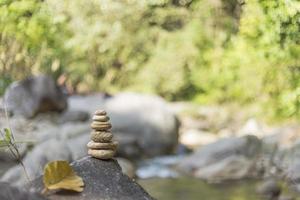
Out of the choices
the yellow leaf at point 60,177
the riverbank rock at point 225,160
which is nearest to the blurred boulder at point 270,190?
the riverbank rock at point 225,160

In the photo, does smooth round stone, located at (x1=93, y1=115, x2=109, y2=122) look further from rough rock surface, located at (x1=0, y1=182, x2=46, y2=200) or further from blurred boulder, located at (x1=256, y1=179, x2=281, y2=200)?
blurred boulder, located at (x1=256, y1=179, x2=281, y2=200)

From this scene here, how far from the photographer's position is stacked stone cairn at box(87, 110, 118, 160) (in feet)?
12.3

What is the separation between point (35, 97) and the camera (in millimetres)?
12102

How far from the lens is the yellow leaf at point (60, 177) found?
3.31 metres

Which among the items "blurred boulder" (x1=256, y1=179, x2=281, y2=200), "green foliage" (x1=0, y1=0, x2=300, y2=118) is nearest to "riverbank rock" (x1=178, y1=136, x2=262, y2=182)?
"green foliage" (x1=0, y1=0, x2=300, y2=118)

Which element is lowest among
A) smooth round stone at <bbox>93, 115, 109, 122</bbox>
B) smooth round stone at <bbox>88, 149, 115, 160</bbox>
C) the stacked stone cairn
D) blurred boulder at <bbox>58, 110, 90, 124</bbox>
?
blurred boulder at <bbox>58, 110, 90, 124</bbox>

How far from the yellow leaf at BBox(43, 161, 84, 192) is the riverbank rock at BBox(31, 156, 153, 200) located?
42 millimetres

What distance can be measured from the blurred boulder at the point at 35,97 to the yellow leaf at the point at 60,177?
8.52m

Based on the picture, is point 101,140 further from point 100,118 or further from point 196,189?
point 196,189

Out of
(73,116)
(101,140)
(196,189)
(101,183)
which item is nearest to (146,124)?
(73,116)

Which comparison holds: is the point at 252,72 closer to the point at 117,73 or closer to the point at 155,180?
the point at 155,180

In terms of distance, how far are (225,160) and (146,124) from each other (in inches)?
95.7

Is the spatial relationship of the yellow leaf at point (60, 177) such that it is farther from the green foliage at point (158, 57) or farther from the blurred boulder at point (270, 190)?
the blurred boulder at point (270, 190)

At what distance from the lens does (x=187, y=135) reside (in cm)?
1366
